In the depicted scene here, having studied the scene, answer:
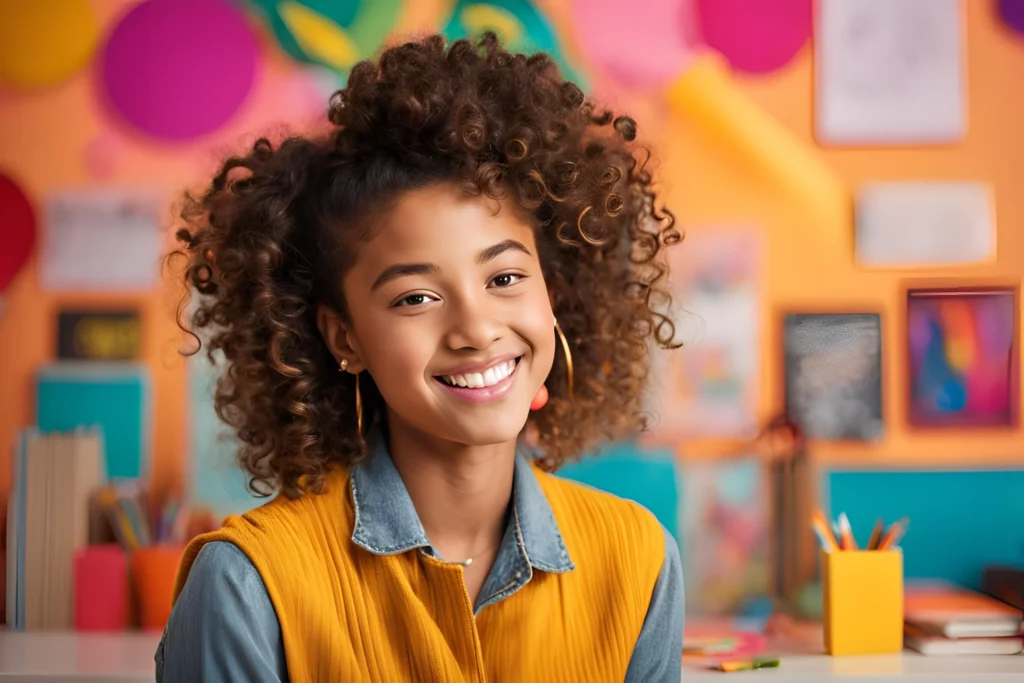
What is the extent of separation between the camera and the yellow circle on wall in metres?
2.01

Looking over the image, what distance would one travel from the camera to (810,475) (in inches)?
77.5

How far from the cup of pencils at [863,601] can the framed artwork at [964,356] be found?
14.2 inches

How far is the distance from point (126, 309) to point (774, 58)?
1276 millimetres

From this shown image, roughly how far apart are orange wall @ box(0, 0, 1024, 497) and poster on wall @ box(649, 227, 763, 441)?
0.09 feet

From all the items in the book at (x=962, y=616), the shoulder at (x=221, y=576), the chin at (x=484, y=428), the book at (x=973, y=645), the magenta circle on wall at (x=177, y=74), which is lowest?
the book at (x=973, y=645)

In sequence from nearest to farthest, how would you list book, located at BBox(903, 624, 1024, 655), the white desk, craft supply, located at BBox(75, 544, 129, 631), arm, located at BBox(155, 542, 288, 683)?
1. arm, located at BBox(155, 542, 288, 683)
2. the white desk
3. book, located at BBox(903, 624, 1024, 655)
4. craft supply, located at BBox(75, 544, 129, 631)

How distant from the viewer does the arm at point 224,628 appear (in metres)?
1.12

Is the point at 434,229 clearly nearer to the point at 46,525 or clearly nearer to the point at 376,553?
the point at 376,553

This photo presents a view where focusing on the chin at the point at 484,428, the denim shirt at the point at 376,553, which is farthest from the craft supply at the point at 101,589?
the chin at the point at 484,428

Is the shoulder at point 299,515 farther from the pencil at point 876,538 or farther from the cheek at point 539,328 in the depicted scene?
the pencil at point 876,538

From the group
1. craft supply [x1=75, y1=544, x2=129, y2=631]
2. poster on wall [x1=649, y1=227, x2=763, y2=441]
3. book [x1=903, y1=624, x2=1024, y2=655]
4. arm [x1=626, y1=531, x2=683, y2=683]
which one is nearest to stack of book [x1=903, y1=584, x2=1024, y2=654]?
book [x1=903, y1=624, x2=1024, y2=655]

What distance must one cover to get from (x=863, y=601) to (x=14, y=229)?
163 cm

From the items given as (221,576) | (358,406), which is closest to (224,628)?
(221,576)

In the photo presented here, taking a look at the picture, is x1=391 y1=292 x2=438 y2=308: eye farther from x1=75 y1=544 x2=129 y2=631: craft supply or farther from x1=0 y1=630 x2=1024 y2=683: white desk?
x1=75 y1=544 x2=129 y2=631: craft supply
